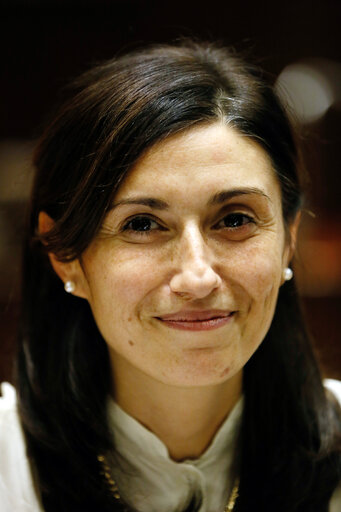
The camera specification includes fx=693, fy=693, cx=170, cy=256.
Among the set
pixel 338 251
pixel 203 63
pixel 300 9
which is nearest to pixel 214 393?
pixel 203 63

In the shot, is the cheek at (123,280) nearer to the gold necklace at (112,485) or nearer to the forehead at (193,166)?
the forehead at (193,166)

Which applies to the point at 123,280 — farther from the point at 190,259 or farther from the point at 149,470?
the point at 149,470

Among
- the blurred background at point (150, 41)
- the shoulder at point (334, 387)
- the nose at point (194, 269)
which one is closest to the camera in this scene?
the nose at point (194, 269)

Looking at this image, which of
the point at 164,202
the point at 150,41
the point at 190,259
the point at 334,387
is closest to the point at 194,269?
the point at 190,259

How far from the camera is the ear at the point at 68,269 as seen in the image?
1.29m

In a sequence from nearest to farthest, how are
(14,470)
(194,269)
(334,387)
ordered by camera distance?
(194,269), (14,470), (334,387)

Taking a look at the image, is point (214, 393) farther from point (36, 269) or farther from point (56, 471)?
point (36, 269)

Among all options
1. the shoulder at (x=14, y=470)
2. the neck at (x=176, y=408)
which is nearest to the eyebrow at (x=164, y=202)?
the neck at (x=176, y=408)

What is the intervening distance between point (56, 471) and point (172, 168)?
627 millimetres

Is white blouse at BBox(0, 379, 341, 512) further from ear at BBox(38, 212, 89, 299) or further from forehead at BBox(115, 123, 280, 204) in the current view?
forehead at BBox(115, 123, 280, 204)

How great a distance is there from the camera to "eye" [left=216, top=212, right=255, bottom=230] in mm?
1198

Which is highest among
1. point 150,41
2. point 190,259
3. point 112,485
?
point 150,41

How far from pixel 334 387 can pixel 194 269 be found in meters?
0.66

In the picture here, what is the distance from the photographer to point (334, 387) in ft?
5.25
